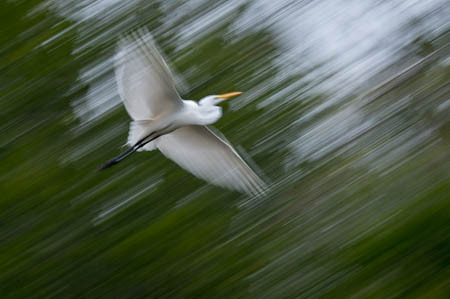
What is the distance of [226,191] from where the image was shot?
2.26 meters

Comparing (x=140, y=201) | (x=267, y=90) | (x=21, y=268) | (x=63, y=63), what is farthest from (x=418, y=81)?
(x=21, y=268)

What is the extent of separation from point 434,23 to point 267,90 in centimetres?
59

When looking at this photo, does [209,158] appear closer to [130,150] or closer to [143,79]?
[130,150]

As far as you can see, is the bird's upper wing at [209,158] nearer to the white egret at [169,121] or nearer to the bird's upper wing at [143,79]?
the white egret at [169,121]

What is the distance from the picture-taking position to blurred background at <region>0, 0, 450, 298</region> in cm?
216

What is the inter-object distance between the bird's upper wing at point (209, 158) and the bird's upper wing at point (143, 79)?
0.15 metres

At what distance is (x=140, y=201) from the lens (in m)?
2.39

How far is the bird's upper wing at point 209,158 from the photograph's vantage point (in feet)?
6.90

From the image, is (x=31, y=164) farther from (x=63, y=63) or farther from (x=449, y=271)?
(x=449, y=271)

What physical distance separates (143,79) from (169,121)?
0.17 metres

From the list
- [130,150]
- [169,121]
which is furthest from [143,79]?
[130,150]

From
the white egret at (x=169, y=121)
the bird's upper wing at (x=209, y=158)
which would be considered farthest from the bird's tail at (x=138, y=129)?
the bird's upper wing at (x=209, y=158)

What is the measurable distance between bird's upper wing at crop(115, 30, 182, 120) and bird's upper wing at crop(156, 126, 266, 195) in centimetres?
15

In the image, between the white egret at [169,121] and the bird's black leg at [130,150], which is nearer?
the white egret at [169,121]
